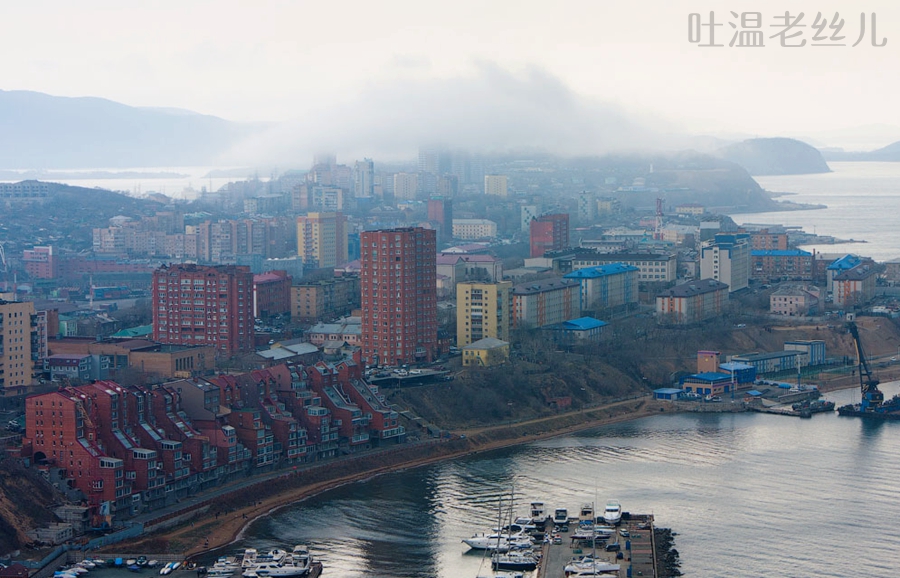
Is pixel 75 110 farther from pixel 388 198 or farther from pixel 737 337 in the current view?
pixel 737 337

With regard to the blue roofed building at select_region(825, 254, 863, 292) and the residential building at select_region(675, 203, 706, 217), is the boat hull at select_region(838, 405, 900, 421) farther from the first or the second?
the residential building at select_region(675, 203, 706, 217)

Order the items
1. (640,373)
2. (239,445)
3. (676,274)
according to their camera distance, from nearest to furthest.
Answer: (239,445), (640,373), (676,274)

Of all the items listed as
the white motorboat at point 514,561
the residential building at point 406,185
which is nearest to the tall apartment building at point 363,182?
the residential building at point 406,185

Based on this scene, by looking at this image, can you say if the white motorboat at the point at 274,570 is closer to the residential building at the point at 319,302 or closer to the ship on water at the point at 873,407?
A: the ship on water at the point at 873,407

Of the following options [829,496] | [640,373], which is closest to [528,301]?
[640,373]

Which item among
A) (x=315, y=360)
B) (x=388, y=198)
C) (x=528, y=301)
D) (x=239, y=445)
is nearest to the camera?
(x=239, y=445)

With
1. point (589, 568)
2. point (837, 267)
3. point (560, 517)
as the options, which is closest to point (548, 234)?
point (837, 267)
